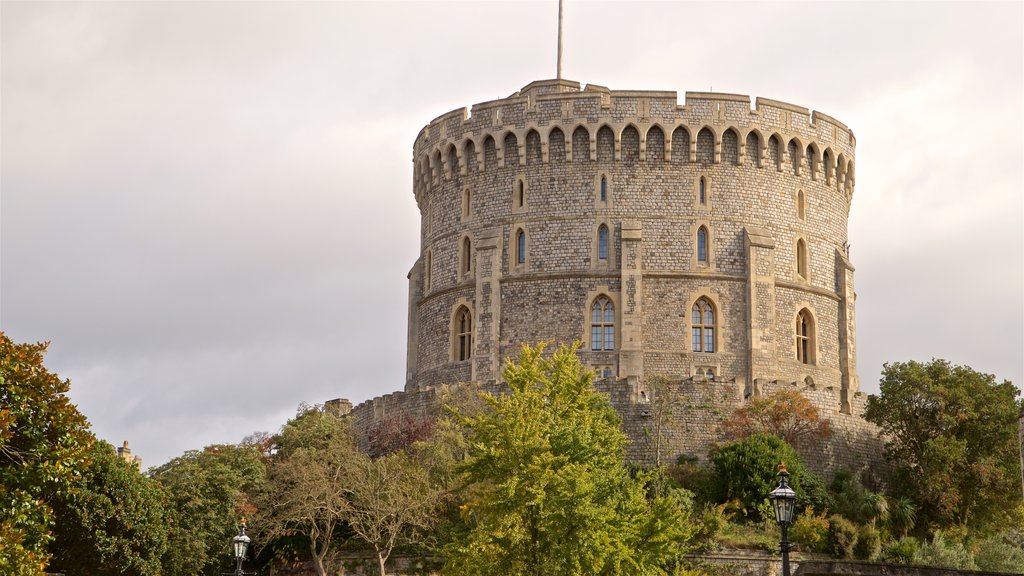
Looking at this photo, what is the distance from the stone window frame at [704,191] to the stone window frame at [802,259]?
3.98 m

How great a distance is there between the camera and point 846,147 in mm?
62219

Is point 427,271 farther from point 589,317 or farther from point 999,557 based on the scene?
point 999,557

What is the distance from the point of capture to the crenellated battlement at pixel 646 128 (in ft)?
192

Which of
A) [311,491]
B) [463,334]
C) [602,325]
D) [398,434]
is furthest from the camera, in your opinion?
[463,334]

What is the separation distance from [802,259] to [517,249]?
11.0 metres

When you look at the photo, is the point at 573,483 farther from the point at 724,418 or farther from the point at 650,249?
the point at 650,249

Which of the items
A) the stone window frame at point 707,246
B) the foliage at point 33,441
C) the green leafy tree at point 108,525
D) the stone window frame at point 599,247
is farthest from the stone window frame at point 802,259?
the foliage at point 33,441

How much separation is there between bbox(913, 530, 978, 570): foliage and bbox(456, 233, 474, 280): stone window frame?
2106 cm

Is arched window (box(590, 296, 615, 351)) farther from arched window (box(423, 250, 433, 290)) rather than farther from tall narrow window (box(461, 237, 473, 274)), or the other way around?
arched window (box(423, 250, 433, 290))

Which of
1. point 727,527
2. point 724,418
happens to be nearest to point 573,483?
point 727,527

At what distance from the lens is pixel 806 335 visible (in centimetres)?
6012

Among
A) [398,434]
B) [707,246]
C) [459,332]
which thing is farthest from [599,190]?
[398,434]

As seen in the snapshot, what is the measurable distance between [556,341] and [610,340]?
77.9 inches

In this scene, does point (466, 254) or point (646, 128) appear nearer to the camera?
point (646, 128)
